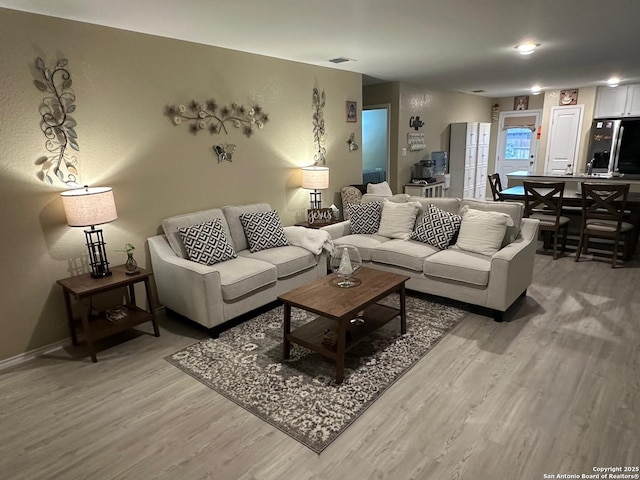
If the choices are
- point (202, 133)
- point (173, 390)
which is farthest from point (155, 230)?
point (173, 390)

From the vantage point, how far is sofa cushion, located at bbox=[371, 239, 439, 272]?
142 inches

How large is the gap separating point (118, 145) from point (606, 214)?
5.13 meters

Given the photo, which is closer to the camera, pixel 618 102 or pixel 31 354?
pixel 31 354

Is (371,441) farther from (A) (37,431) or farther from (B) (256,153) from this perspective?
(B) (256,153)

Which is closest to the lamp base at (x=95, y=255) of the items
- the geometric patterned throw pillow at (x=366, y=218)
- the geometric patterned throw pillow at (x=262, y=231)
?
the geometric patterned throw pillow at (x=262, y=231)

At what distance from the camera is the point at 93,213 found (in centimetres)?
277

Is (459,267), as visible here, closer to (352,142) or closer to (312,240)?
(312,240)

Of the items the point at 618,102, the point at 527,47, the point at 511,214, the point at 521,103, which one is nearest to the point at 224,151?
the point at 511,214

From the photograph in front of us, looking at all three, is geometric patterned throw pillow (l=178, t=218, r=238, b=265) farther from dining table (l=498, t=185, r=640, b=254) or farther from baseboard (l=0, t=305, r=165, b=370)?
dining table (l=498, t=185, r=640, b=254)

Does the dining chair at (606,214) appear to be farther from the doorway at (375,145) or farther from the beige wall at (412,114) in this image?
the doorway at (375,145)

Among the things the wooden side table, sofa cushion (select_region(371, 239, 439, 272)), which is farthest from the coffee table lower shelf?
the wooden side table

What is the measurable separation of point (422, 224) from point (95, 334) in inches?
119

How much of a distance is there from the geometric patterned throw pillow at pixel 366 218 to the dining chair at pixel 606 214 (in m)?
2.34

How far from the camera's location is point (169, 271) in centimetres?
325
